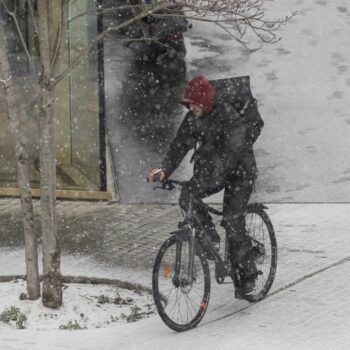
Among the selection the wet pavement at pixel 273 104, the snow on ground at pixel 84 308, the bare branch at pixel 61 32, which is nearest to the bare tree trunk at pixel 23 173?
the snow on ground at pixel 84 308

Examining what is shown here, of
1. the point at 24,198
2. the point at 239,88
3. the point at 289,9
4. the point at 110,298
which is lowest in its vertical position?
the point at 289,9

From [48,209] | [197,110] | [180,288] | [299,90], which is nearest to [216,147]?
[197,110]

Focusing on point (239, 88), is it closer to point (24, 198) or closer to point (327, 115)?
point (24, 198)

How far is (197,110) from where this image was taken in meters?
7.77

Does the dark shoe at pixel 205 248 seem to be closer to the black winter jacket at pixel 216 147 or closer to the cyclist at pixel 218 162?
the cyclist at pixel 218 162

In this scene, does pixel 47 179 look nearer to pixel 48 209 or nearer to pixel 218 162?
pixel 48 209

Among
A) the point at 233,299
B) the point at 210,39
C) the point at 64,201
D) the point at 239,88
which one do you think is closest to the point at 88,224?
the point at 64,201

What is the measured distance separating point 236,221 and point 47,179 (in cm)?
159

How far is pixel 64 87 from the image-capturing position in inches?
490

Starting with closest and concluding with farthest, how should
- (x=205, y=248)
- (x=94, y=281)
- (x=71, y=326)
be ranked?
(x=205, y=248), (x=71, y=326), (x=94, y=281)

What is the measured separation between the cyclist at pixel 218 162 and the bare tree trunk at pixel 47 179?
1.02 m

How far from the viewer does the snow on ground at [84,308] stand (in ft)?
26.9

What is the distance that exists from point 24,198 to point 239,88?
6.85 feet

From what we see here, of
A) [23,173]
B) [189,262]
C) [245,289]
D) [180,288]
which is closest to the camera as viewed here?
[189,262]
